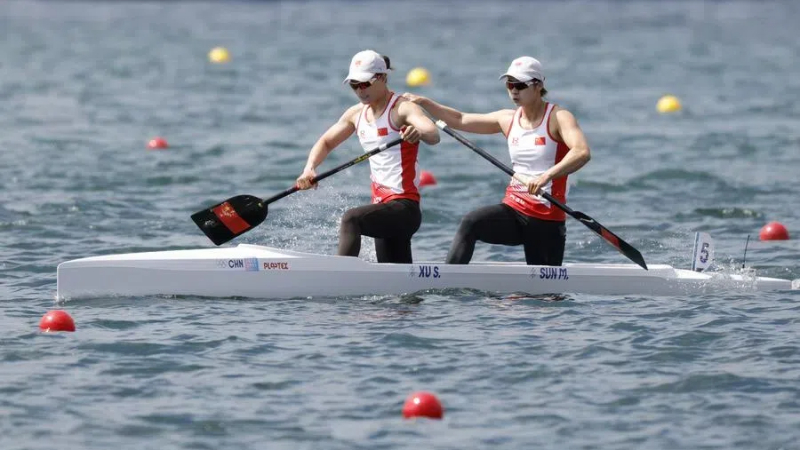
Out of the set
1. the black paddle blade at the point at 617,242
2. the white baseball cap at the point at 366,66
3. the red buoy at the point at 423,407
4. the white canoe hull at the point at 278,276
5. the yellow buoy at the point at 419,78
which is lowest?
the red buoy at the point at 423,407

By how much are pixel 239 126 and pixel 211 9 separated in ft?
132

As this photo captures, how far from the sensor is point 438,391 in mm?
7715

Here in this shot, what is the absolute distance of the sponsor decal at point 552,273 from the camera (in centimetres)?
998

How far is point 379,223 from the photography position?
31.8 feet

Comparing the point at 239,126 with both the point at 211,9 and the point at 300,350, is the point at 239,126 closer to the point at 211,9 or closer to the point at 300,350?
the point at 300,350

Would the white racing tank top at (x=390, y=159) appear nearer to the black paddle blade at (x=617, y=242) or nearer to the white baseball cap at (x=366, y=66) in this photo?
the white baseball cap at (x=366, y=66)

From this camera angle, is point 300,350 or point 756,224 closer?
point 300,350

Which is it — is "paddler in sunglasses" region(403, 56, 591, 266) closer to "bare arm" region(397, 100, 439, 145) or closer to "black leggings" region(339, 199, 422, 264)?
"bare arm" region(397, 100, 439, 145)

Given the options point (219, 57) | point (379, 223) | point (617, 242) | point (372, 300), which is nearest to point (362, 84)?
point (379, 223)

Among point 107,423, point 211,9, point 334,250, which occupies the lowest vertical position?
point 107,423

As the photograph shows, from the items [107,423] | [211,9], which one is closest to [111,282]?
[107,423]

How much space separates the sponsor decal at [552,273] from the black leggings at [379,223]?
95 centimetres

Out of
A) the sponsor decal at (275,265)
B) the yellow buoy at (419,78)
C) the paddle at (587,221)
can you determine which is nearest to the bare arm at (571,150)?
the paddle at (587,221)

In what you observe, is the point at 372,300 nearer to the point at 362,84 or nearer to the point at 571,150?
the point at 362,84
